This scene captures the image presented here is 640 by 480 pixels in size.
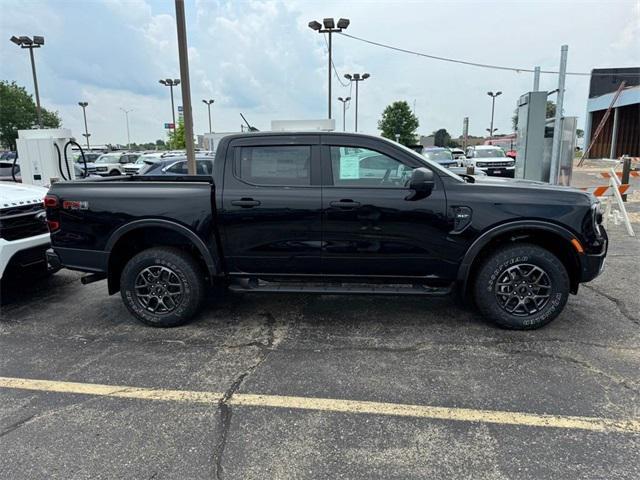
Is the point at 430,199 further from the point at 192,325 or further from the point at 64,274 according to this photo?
the point at 64,274

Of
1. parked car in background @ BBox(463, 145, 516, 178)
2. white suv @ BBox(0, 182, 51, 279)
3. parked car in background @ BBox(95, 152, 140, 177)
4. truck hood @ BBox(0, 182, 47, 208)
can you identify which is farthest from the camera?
parked car in background @ BBox(95, 152, 140, 177)

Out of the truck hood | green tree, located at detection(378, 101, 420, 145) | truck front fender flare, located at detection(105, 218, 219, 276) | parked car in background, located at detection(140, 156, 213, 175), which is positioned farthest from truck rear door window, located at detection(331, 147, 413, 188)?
green tree, located at detection(378, 101, 420, 145)

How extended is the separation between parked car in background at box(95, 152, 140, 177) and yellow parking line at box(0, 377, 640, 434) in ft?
78.6

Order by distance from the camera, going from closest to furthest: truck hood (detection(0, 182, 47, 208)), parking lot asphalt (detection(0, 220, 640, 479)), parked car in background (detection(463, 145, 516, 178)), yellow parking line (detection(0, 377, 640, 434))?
parking lot asphalt (detection(0, 220, 640, 479)) < yellow parking line (detection(0, 377, 640, 434)) < truck hood (detection(0, 182, 47, 208)) < parked car in background (detection(463, 145, 516, 178))

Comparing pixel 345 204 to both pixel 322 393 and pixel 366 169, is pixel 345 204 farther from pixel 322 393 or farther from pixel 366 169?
pixel 322 393

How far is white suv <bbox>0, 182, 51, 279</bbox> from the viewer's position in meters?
4.65

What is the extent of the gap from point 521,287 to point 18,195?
5392 millimetres

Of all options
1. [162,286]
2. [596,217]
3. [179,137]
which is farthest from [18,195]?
[179,137]

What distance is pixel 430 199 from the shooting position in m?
4.01

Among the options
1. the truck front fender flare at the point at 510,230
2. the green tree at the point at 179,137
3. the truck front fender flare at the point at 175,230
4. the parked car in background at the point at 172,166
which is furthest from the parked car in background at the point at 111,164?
the truck front fender flare at the point at 510,230

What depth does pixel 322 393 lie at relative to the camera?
3.18 metres

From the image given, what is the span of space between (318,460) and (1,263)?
390cm

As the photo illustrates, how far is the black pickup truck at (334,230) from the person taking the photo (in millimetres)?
4008

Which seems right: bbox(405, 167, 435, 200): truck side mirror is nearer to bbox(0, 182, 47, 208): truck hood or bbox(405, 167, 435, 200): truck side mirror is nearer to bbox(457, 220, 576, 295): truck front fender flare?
bbox(457, 220, 576, 295): truck front fender flare
